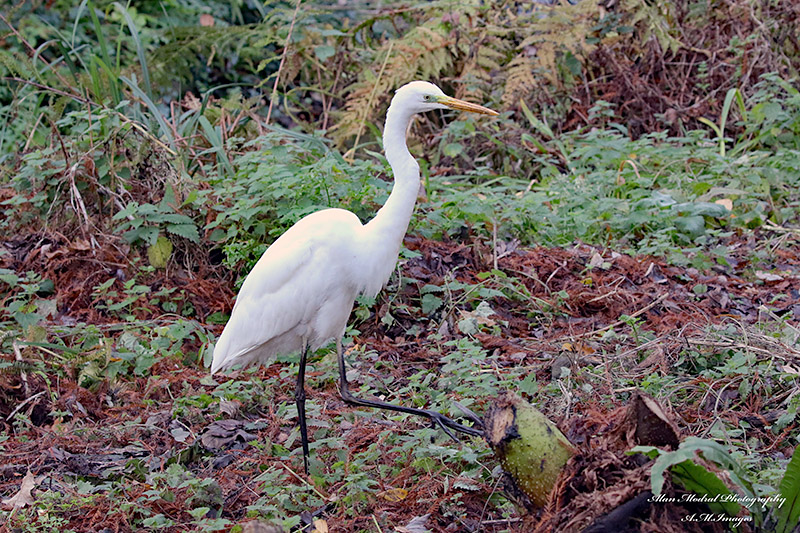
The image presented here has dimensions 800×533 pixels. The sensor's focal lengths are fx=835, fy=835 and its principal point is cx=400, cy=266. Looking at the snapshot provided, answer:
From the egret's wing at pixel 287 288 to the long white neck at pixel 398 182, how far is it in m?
0.17

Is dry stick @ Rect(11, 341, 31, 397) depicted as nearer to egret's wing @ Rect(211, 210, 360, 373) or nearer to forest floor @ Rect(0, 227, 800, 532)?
forest floor @ Rect(0, 227, 800, 532)

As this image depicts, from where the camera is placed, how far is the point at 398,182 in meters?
3.58

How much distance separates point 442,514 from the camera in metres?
2.94

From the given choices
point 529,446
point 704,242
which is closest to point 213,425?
point 529,446

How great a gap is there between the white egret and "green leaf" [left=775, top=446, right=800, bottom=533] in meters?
1.36

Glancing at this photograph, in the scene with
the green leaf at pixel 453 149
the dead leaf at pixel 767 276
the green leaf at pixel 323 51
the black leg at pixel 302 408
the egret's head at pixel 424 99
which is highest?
the egret's head at pixel 424 99

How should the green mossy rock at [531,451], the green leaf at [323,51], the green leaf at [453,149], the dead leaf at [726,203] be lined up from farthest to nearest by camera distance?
the green leaf at [323,51] < the green leaf at [453,149] < the dead leaf at [726,203] < the green mossy rock at [531,451]

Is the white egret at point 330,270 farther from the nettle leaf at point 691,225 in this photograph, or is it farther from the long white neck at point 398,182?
the nettle leaf at point 691,225

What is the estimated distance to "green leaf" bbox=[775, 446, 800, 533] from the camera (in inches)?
87.7

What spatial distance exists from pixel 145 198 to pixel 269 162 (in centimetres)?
94

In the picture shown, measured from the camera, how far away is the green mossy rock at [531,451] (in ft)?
8.03

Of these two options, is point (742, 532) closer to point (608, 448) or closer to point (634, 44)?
point (608, 448)

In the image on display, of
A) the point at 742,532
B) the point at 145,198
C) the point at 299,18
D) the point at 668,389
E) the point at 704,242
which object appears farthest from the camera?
the point at 299,18

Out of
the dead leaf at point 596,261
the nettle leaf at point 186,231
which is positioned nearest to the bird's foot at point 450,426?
the dead leaf at point 596,261
